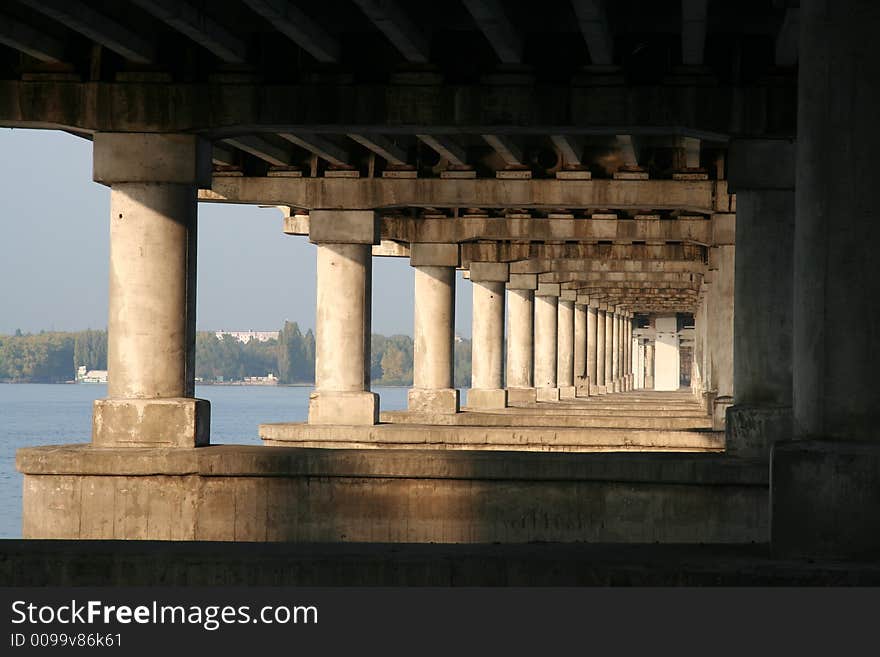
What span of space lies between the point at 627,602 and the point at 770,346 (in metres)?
14.2

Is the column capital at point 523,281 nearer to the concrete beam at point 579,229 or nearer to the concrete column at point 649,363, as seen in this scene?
the concrete beam at point 579,229

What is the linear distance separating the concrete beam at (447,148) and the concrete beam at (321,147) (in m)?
1.66

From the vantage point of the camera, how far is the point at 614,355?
323 ft

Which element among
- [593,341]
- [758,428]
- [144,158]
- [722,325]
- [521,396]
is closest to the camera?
[144,158]

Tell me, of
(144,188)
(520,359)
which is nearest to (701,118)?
(144,188)

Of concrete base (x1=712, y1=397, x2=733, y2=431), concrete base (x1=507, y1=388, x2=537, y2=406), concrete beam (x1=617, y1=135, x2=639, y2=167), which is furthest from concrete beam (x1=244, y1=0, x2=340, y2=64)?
concrete base (x1=507, y1=388, x2=537, y2=406)

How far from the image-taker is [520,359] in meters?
55.2

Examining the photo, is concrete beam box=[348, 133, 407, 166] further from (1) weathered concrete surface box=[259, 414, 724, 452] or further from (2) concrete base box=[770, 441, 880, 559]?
(2) concrete base box=[770, 441, 880, 559]

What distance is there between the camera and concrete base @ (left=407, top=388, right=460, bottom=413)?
4000 centimetres

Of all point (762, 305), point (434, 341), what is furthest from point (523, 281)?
point (762, 305)

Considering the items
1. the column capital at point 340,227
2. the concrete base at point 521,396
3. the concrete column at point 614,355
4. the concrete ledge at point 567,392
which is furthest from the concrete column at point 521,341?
the concrete column at point 614,355

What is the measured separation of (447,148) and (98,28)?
397 inches

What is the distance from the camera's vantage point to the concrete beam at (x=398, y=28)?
1608 centimetres

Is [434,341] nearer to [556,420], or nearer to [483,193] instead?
[556,420]
